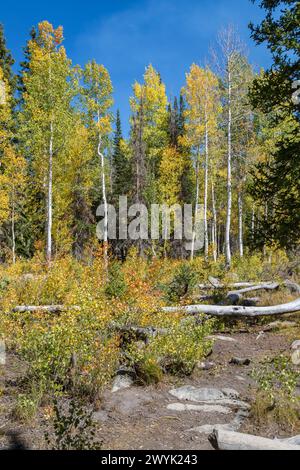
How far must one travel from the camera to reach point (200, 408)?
5.00 m

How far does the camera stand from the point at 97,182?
2892 centimetres

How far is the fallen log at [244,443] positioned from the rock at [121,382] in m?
2.06

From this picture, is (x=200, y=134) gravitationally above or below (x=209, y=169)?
above

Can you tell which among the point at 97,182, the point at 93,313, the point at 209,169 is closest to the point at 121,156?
→ the point at 97,182

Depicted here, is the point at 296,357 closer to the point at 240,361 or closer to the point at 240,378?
the point at 240,361

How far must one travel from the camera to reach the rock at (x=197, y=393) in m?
5.31

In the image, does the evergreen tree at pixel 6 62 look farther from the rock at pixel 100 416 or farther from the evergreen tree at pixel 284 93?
the rock at pixel 100 416

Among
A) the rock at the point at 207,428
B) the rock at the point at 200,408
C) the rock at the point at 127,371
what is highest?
the rock at the point at 127,371

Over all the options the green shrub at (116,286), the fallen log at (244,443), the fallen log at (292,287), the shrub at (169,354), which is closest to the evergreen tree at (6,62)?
the green shrub at (116,286)

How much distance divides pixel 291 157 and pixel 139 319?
4.94 meters

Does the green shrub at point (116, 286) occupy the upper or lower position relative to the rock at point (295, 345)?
upper

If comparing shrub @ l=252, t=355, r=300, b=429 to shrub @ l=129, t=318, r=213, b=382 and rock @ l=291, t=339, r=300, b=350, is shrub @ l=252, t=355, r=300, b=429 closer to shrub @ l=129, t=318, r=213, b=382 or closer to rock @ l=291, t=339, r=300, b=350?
shrub @ l=129, t=318, r=213, b=382

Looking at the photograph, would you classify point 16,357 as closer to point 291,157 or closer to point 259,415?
point 259,415

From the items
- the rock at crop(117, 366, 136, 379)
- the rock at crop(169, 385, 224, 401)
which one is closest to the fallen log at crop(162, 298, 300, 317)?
the rock at crop(117, 366, 136, 379)
